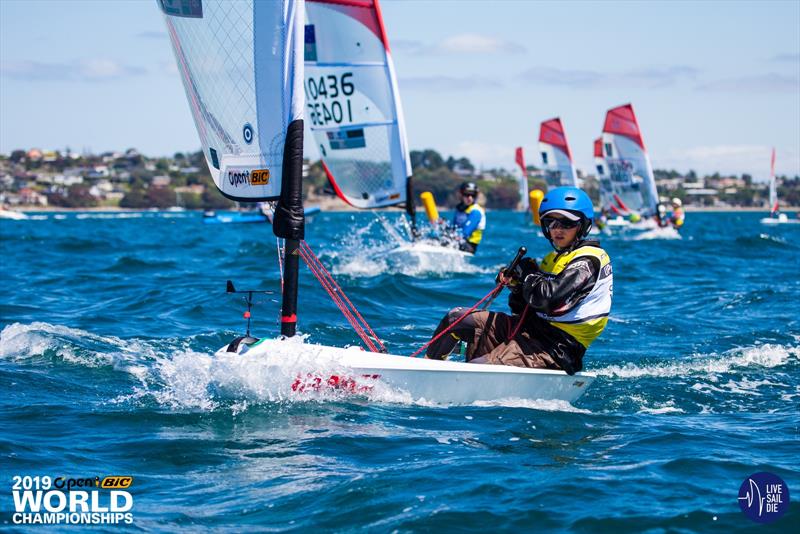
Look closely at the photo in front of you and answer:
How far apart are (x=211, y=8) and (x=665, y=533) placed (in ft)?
15.0

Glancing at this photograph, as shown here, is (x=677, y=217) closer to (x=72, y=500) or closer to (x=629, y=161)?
(x=629, y=161)

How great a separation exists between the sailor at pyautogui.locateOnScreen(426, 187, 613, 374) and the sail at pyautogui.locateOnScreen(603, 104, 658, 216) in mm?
31341

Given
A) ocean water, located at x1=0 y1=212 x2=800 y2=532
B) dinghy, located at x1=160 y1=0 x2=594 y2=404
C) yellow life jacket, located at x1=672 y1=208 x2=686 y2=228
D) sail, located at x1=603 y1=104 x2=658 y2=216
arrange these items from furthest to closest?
sail, located at x1=603 y1=104 x2=658 y2=216 < yellow life jacket, located at x1=672 y1=208 x2=686 y2=228 < dinghy, located at x1=160 y1=0 x2=594 y2=404 < ocean water, located at x1=0 y1=212 x2=800 y2=532

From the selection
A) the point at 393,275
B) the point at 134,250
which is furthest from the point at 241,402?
the point at 134,250

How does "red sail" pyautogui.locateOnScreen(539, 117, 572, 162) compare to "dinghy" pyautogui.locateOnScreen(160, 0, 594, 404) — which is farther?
"red sail" pyautogui.locateOnScreen(539, 117, 572, 162)

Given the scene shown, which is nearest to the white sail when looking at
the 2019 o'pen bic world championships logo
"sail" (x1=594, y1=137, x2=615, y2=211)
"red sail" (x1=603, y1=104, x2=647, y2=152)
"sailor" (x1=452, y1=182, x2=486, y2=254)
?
"sail" (x1=594, y1=137, x2=615, y2=211)

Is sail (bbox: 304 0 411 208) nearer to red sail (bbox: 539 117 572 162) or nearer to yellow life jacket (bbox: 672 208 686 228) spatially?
yellow life jacket (bbox: 672 208 686 228)

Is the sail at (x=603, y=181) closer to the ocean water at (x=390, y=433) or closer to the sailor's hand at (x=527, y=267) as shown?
the ocean water at (x=390, y=433)

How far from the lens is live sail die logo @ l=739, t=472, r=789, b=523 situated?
4.57m

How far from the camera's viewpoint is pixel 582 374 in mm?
6703

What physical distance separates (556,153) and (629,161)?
13.3 feet

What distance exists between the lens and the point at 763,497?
4.79m

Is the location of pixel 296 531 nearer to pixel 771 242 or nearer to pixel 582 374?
pixel 582 374

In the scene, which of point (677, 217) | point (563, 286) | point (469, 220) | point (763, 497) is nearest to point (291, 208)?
point (563, 286)
